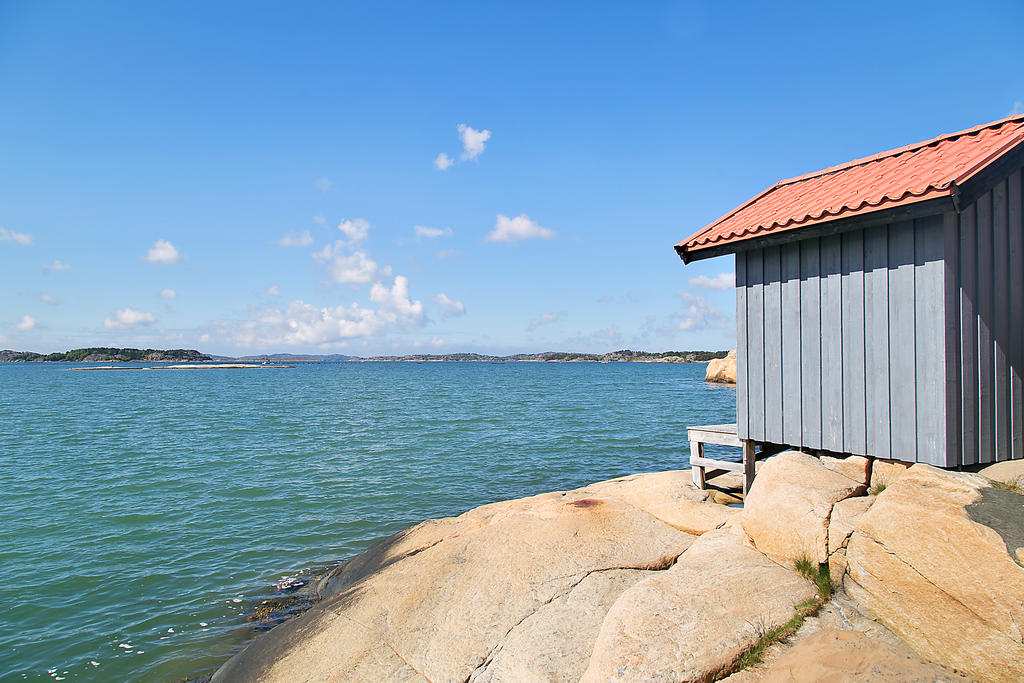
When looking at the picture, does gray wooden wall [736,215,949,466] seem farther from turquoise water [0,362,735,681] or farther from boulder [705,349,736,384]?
boulder [705,349,736,384]

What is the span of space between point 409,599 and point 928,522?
5.76 m

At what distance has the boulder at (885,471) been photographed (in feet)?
22.1

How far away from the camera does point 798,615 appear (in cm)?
527

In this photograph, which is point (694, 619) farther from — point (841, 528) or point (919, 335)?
point (919, 335)

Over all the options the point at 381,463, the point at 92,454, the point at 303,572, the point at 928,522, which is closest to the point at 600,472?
the point at 381,463

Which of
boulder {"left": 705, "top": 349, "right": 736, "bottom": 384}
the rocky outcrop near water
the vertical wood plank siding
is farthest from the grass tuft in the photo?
boulder {"left": 705, "top": 349, "right": 736, "bottom": 384}

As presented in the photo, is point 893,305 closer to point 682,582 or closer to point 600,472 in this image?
point 682,582

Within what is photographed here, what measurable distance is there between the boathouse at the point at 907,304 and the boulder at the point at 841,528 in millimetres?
1135

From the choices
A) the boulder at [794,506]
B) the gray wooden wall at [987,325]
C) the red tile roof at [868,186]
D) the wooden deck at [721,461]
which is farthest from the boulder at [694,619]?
the red tile roof at [868,186]

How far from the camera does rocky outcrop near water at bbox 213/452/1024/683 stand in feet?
15.3

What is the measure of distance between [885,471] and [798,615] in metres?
2.56

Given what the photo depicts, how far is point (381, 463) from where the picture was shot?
2039 cm

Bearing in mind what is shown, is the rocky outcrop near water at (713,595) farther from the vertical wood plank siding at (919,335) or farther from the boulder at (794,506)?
the vertical wood plank siding at (919,335)

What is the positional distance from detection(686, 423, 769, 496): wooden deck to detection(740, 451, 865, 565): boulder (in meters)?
1.96
